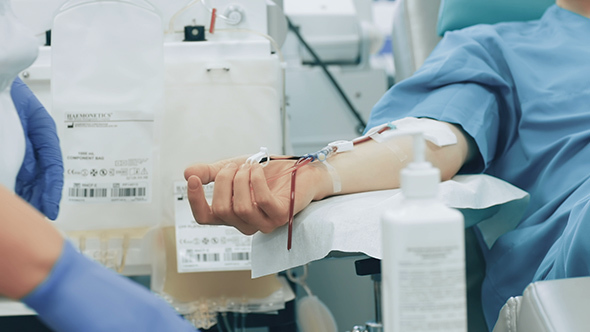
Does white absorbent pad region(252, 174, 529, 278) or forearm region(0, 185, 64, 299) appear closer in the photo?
forearm region(0, 185, 64, 299)

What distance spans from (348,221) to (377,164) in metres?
0.20

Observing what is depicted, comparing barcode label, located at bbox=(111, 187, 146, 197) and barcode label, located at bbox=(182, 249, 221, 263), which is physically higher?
barcode label, located at bbox=(111, 187, 146, 197)

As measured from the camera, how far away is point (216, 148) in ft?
3.87

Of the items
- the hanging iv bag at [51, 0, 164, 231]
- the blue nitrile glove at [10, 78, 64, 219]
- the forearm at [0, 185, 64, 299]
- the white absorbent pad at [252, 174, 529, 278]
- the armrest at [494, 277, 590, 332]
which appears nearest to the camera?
the forearm at [0, 185, 64, 299]

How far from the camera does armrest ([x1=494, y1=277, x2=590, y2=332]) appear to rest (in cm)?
53

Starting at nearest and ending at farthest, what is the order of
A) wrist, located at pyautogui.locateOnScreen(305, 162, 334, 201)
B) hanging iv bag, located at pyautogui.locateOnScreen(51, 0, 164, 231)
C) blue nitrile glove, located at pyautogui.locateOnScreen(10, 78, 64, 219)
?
wrist, located at pyautogui.locateOnScreen(305, 162, 334, 201)
blue nitrile glove, located at pyautogui.locateOnScreen(10, 78, 64, 219)
hanging iv bag, located at pyautogui.locateOnScreen(51, 0, 164, 231)

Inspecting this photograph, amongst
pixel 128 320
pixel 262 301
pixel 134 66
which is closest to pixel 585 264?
pixel 128 320

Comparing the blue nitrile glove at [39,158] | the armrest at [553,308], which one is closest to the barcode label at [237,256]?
→ the blue nitrile glove at [39,158]

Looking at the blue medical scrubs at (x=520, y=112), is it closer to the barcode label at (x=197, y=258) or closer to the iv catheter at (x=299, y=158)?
the iv catheter at (x=299, y=158)

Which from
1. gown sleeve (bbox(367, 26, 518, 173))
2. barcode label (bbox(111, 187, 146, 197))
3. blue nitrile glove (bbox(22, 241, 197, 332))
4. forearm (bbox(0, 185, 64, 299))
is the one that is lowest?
barcode label (bbox(111, 187, 146, 197))

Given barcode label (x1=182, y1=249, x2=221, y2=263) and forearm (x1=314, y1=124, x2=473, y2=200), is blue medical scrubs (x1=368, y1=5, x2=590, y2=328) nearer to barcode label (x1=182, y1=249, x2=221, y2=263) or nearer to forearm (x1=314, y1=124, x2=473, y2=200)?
forearm (x1=314, y1=124, x2=473, y2=200)

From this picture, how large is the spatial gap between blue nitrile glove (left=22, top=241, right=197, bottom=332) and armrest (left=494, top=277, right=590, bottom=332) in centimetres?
33

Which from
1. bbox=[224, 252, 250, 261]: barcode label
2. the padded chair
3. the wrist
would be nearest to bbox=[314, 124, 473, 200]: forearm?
the wrist

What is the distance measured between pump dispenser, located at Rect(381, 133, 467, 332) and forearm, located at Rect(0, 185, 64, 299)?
0.21m
